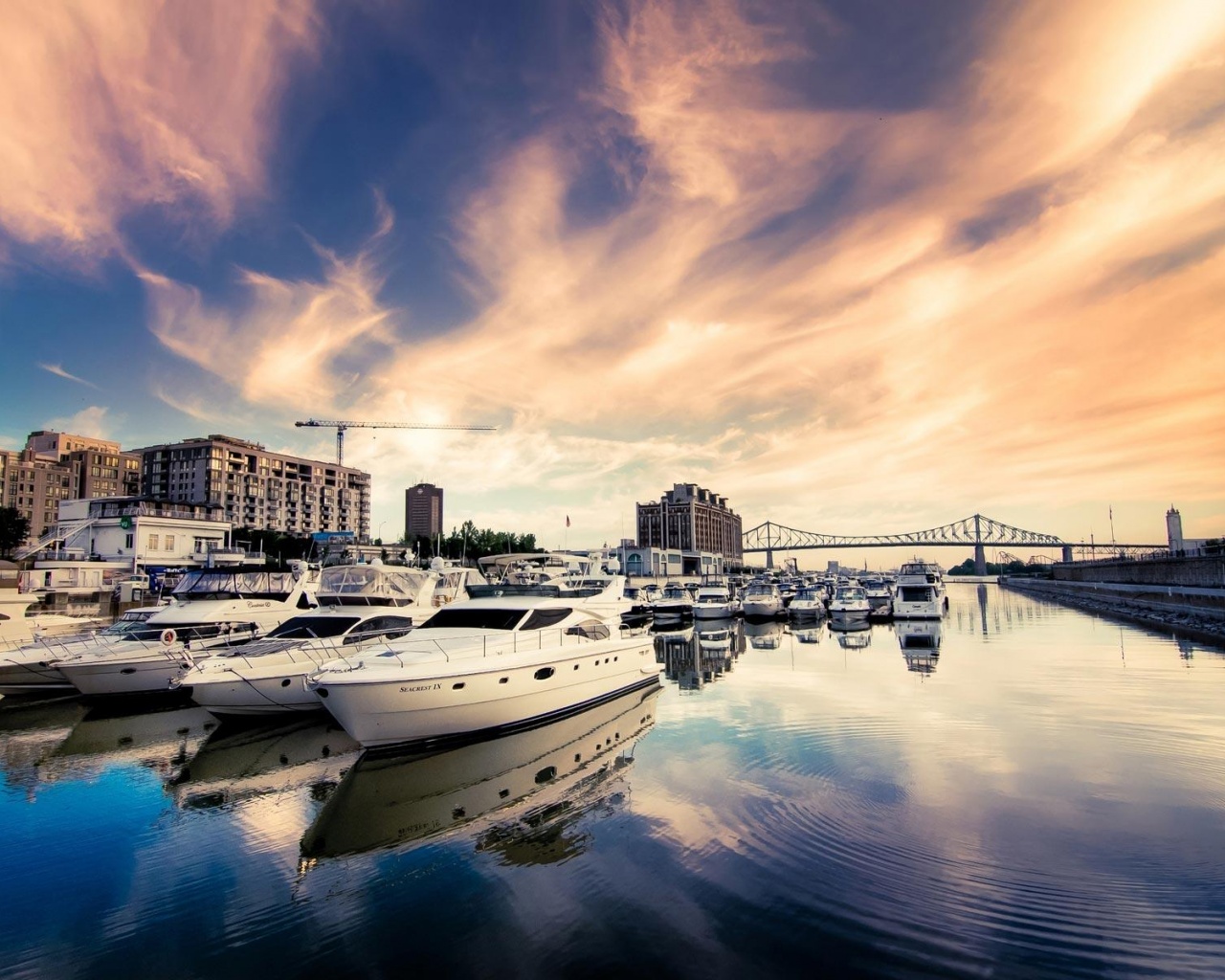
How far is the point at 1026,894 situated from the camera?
298 inches

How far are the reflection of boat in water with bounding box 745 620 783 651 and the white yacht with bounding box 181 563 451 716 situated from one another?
17.2m

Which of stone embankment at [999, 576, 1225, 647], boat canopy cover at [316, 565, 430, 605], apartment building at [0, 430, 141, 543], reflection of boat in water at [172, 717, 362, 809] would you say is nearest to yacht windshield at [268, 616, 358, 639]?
reflection of boat in water at [172, 717, 362, 809]

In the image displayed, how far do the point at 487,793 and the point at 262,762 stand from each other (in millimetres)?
5711

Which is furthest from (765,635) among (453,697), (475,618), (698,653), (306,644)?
(453,697)

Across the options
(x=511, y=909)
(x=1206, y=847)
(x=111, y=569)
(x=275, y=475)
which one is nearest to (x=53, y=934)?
(x=511, y=909)

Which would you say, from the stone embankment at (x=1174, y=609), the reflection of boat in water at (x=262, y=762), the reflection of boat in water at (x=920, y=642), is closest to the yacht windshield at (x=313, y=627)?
the reflection of boat in water at (x=262, y=762)

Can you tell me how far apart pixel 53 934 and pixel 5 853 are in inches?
126

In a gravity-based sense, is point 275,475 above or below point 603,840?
above

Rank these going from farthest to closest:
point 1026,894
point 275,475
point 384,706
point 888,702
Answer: point 275,475
point 888,702
point 384,706
point 1026,894

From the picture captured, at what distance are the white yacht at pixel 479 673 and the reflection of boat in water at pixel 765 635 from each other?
1514 cm

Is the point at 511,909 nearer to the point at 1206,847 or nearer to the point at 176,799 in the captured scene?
the point at 176,799

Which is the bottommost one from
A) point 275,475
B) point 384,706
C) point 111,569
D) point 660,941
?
point 660,941

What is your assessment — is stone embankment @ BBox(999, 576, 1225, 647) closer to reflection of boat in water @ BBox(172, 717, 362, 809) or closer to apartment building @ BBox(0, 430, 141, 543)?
reflection of boat in water @ BBox(172, 717, 362, 809)

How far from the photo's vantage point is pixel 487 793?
11.6m
